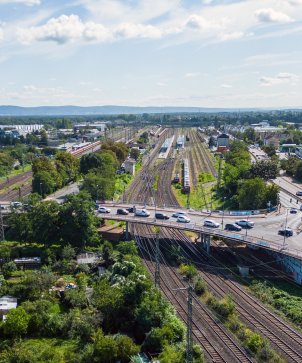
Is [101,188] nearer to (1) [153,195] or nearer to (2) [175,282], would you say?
(1) [153,195]

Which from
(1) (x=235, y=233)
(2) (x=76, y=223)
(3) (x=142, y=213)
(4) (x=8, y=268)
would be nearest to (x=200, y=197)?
(3) (x=142, y=213)

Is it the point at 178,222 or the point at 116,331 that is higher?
the point at 178,222

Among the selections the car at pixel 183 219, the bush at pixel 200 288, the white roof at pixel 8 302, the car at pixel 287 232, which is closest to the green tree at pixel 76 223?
the car at pixel 183 219

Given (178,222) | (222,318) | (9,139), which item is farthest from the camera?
(9,139)

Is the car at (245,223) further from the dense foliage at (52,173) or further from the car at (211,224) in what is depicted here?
the dense foliage at (52,173)

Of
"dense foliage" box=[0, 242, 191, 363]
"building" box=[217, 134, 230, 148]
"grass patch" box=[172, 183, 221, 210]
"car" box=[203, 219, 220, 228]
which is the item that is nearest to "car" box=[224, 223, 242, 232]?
"car" box=[203, 219, 220, 228]

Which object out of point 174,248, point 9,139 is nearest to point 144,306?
point 174,248
